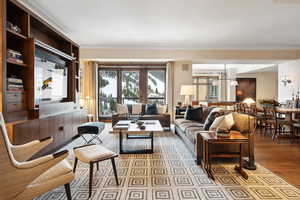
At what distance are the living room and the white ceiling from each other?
26mm

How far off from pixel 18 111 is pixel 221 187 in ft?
10.3

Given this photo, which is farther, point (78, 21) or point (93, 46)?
point (93, 46)

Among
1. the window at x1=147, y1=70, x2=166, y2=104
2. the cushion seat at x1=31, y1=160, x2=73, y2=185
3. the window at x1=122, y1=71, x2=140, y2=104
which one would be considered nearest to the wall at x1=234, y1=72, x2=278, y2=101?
the window at x1=147, y1=70, x2=166, y2=104

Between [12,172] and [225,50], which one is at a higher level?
[225,50]

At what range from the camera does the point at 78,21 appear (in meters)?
4.30

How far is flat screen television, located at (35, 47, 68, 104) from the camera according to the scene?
138 inches

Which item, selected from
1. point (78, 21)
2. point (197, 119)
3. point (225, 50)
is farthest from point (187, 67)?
point (78, 21)

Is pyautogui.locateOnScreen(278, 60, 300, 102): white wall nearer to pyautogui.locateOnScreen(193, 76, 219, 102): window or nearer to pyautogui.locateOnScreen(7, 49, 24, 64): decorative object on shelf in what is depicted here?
pyautogui.locateOnScreen(193, 76, 219, 102): window

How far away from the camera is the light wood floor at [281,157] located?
2.77 m

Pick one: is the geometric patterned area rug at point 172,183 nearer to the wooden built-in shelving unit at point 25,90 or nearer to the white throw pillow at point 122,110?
the wooden built-in shelving unit at point 25,90

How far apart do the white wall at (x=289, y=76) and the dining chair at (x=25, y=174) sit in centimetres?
779

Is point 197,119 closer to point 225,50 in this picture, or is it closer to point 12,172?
point 225,50

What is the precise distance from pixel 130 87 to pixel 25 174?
21.5 ft

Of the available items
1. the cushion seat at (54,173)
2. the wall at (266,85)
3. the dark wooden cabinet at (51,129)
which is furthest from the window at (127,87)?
the wall at (266,85)
